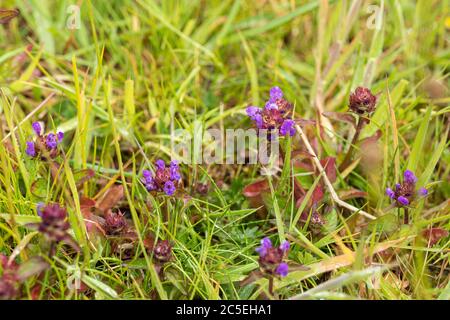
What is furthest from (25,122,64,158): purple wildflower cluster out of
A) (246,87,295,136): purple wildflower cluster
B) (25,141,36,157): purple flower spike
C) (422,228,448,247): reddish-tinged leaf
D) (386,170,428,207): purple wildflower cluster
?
(422,228,448,247): reddish-tinged leaf

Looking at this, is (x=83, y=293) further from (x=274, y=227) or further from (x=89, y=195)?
(x=274, y=227)

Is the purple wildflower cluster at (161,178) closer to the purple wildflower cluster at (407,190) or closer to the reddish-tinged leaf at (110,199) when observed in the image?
the reddish-tinged leaf at (110,199)

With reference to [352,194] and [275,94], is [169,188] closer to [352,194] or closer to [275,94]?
[275,94]

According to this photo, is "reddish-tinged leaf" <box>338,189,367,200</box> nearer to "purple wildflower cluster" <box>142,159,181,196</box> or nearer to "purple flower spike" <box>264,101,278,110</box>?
"purple flower spike" <box>264,101,278,110</box>

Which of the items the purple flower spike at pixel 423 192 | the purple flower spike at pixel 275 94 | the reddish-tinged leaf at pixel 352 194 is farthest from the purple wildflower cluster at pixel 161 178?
the purple flower spike at pixel 423 192

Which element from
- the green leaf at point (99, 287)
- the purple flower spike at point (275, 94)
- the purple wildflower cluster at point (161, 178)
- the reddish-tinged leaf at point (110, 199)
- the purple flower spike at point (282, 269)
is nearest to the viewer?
the purple flower spike at point (282, 269)

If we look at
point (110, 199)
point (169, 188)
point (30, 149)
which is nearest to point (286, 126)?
point (169, 188)
